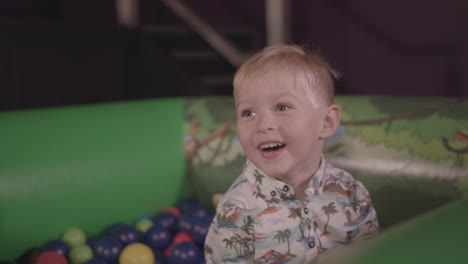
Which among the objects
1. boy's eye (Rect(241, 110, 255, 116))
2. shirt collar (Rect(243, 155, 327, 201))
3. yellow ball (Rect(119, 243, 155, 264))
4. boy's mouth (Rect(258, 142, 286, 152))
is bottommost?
yellow ball (Rect(119, 243, 155, 264))

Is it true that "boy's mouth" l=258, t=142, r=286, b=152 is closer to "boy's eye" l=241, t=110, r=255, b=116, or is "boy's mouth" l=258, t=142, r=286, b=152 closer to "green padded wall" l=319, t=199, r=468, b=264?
"boy's eye" l=241, t=110, r=255, b=116

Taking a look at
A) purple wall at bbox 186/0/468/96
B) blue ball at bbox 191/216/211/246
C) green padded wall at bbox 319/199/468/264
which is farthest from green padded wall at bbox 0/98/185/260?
purple wall at bbox 186/0/468/96

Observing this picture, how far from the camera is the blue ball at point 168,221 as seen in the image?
1.57 m

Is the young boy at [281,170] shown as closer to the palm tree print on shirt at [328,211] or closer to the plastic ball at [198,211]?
→ the palm tree print on shirt at [328,211]

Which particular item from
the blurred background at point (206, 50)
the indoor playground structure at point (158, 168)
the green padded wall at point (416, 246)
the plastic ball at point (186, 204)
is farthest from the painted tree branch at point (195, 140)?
the green padded wall at point (416, 246)

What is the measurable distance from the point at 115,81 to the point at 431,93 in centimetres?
171

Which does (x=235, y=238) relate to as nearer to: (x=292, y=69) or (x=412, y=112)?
(x=292, y=69)

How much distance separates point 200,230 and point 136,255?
209mm

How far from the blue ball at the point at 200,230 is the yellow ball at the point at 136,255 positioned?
0.16 metres

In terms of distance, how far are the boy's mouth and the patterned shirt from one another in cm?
5

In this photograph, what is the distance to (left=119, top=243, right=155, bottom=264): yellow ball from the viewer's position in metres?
1.34

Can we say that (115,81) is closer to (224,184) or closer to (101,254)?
(224,184)

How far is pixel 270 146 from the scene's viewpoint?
889 millimetres

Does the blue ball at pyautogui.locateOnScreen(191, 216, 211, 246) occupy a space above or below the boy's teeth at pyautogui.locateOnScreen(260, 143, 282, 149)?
below
